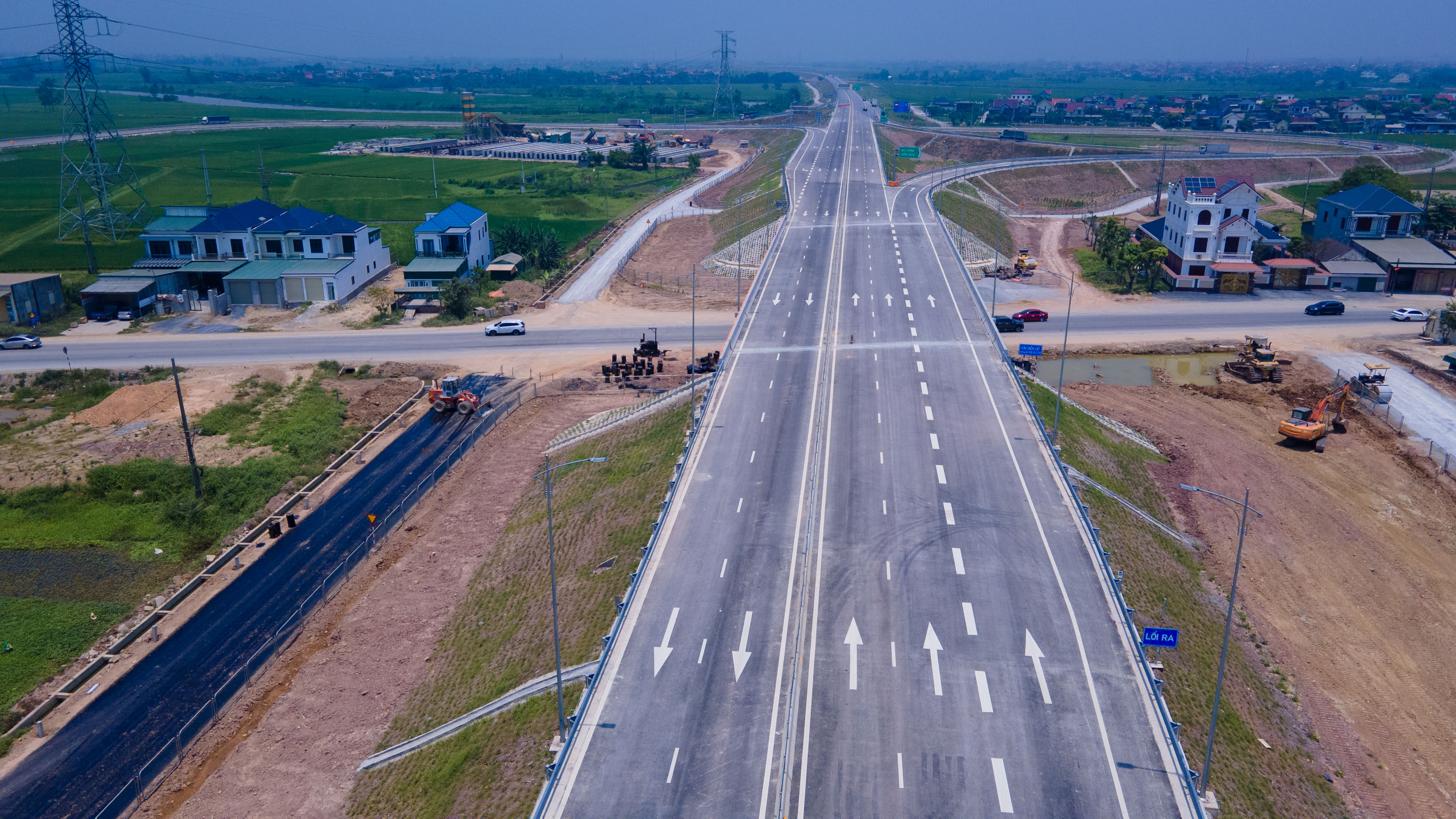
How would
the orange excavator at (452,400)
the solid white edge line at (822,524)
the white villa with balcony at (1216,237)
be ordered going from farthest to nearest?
the white villa with balcony at (1216,237) → the orange excavator at (452,400) → the solid white edge line at (822,524)

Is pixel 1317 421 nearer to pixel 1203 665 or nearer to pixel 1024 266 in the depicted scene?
pixel 1203 665

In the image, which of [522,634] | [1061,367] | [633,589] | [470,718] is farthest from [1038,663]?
[1061,367]

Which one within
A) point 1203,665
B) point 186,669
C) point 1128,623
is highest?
point 1128,623

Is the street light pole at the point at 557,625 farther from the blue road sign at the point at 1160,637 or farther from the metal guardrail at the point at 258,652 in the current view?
the blue road sign at the point at 1160,637

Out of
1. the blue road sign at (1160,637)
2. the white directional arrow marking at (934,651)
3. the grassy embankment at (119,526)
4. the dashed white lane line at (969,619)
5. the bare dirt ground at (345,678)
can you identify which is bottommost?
the bare dirt ground at (345,678)

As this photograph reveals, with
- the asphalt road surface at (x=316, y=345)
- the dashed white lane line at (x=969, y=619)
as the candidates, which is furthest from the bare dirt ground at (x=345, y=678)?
the dashed white lane line at (x=969, y=619)
